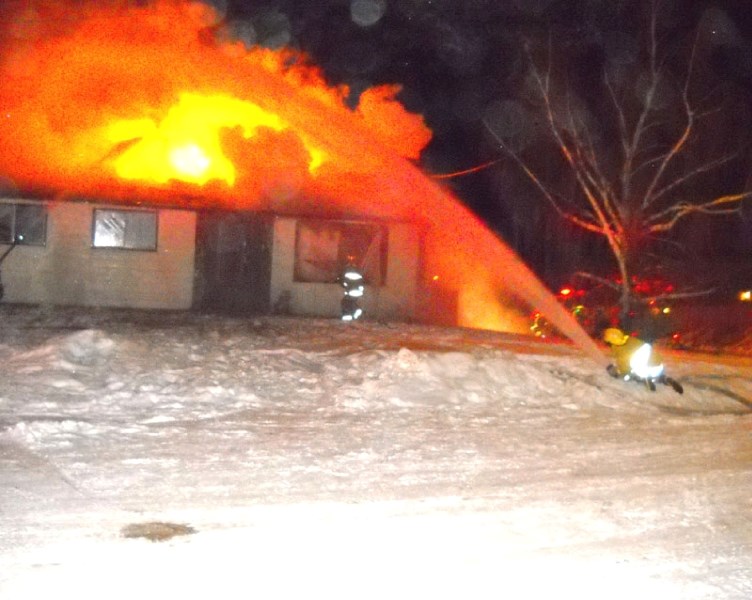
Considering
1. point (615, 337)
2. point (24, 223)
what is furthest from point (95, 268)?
point (615, 337)

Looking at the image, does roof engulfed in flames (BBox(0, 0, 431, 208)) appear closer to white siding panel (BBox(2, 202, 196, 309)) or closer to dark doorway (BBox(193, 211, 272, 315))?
dark doorway (BBox(193, 211, 272, 315))

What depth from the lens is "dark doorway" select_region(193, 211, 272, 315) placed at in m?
22.6

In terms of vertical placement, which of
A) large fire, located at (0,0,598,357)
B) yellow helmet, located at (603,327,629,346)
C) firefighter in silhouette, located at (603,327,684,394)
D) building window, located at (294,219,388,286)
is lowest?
firefighter in silhouette, located at (603,327,684,394)

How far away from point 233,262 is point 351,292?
3.09 meters

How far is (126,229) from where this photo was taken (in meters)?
22.4

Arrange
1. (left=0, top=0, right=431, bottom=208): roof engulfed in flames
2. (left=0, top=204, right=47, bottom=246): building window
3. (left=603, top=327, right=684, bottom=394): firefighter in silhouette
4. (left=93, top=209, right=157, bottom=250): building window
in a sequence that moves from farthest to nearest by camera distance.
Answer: (left=0, top=0, right=431, bottom=208): roof engulfed in flames
(left=93, top=209, right=157, bottom=250): building window
(left=0, top=204, right=47, bottom=246): building window
(left=603, top=327, right=684, bottom=394): firefighter in silhouette

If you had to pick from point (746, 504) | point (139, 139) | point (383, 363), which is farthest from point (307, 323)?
point (746, 504)

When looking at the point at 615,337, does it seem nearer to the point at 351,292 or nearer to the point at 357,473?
the point at 357,473

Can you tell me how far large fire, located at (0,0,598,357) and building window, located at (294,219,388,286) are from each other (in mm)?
465

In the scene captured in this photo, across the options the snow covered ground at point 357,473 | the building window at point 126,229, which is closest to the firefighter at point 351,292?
the building window at point 126,229

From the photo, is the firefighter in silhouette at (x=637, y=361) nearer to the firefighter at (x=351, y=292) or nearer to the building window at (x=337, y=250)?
the firefighter at (x=351, y=292)

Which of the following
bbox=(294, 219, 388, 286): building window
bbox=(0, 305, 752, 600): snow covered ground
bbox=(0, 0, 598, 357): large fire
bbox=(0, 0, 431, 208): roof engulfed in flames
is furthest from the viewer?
bbox=(0, 0, 431, 208): roof engulfed in flames

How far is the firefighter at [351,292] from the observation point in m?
21.2

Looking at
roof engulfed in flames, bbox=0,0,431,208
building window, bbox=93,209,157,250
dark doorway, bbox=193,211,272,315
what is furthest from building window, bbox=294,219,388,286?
building window, bbox=93,209,157,250
